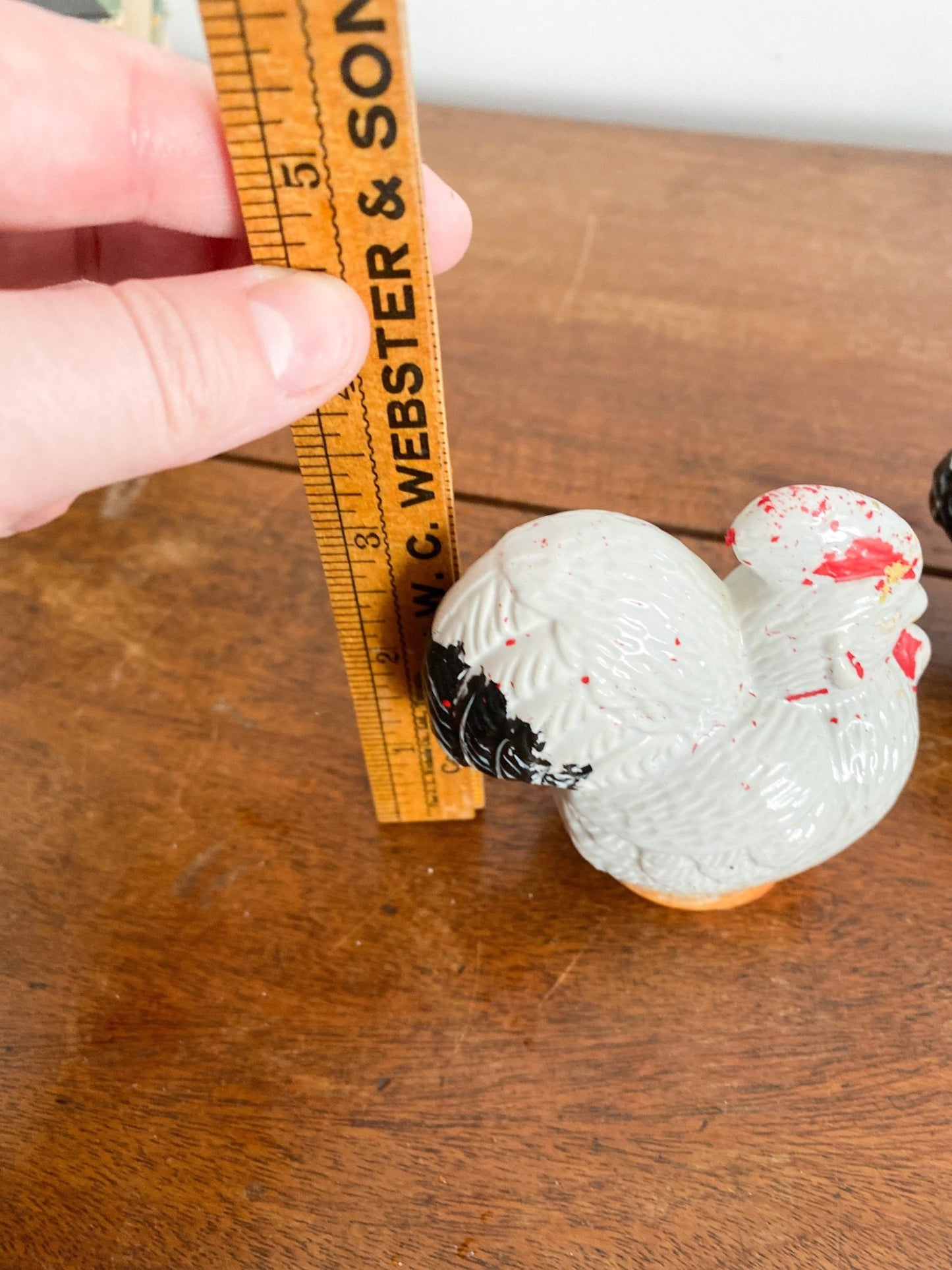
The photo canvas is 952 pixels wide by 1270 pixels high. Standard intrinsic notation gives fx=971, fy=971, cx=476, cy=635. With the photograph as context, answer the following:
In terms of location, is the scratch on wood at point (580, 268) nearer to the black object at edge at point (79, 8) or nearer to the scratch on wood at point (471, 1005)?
the black object at edge at point (79, 8)

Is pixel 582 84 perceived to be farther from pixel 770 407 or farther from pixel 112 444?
pixel 112 444

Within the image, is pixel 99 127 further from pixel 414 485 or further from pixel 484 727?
pixel 484 727

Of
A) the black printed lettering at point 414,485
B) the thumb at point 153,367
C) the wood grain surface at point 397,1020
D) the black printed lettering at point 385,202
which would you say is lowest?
the wood grain surface at point 397,1020

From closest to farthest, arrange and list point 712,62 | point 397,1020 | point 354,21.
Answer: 1. point 354,21
2. point 397,1020
3. point 712,62

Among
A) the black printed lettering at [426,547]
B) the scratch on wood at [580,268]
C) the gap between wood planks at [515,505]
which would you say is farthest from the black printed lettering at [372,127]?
the scratch on wood at [580,268]

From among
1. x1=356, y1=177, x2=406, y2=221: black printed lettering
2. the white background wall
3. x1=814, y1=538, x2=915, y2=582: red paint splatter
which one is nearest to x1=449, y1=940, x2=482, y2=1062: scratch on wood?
x1=814, y1=538, x2=915, y2=582: red paint splatter

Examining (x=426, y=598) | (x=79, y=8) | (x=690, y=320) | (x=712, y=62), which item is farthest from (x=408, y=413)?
(x=712, y=62)

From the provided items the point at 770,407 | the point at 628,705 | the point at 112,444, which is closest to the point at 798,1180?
the point at 628,705

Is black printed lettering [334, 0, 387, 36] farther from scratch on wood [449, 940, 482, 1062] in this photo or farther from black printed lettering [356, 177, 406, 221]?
scratch on wood [449, 940, 482, 1062]
